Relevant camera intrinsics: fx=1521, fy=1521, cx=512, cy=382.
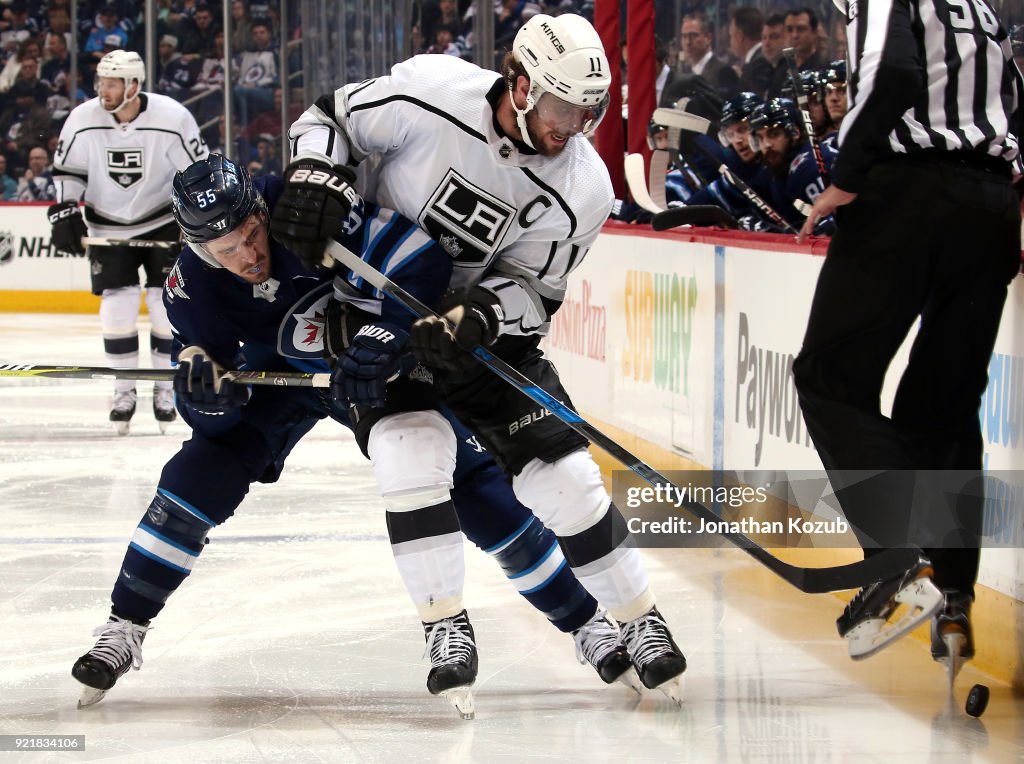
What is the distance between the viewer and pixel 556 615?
263 cm

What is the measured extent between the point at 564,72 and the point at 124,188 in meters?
3.75

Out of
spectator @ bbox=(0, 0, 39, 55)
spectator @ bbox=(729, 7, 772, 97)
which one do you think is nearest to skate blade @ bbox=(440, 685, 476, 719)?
spectator @ bbox=(729, 7, 772, 97)

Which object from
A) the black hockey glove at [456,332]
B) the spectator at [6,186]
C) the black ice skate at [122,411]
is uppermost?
the black hockey glove at [456,332]

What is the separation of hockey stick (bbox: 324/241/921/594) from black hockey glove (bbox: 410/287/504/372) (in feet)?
0.11

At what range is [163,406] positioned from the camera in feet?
17.8

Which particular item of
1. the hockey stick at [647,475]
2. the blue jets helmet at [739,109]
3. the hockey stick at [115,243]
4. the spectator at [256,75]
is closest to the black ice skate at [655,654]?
the hockey stick at [647,475]

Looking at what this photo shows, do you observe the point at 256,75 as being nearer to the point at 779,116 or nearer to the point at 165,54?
the point at 165,54

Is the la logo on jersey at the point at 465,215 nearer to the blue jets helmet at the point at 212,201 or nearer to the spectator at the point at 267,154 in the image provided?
the blue jets helmet at the point at 212,201

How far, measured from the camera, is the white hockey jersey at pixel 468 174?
96.3 inches

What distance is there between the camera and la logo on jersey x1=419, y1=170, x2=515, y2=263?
2453mm

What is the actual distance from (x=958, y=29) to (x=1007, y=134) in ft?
0.59

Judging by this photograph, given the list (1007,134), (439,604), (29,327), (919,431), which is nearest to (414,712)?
(439,604)

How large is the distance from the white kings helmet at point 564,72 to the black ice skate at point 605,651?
2.73ft

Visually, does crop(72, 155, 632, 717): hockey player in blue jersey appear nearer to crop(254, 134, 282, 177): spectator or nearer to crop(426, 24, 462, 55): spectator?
crop(426, 24, 462, 55): spectator
